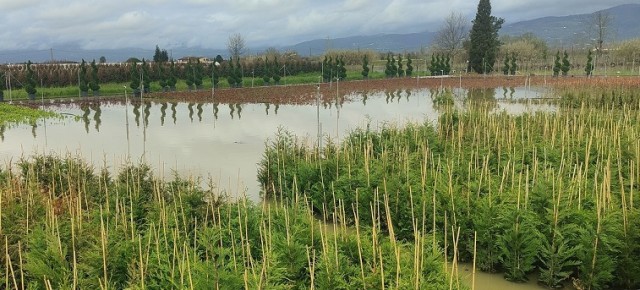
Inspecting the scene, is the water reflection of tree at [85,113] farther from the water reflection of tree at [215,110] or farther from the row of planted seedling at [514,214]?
the row of planted seedling at [514,214]

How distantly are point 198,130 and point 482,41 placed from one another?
1356 inches

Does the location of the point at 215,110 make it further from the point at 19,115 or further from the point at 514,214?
the point at 514,214

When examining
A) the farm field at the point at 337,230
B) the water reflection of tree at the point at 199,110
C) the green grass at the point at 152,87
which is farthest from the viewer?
the green grass at the point at 152,87

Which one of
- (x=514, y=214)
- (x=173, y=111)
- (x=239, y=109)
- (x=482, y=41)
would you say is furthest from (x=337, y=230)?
(x=482, y=41)

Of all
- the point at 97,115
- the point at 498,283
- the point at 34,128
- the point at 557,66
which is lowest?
the point at 498,283

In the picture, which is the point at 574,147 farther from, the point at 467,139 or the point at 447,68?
the point at 447,68

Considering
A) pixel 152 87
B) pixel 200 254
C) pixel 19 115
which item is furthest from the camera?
pixel 152 87

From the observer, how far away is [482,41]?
45938 millimetres

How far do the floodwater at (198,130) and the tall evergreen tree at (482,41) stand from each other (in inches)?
733

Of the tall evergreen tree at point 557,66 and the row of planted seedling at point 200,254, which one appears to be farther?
the tall evergreen tree at point 557,66

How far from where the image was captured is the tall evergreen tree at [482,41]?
45.9 metres

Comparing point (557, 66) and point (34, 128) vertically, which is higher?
point (557, 66)

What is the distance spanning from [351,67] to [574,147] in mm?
46270

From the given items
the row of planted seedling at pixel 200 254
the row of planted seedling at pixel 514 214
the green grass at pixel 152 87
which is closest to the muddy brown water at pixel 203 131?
the row of planted seedling at pixel 514 214
